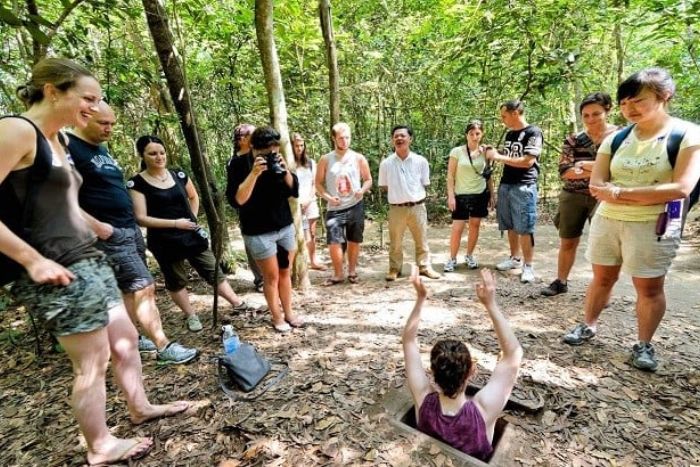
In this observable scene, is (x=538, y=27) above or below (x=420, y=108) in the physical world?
above

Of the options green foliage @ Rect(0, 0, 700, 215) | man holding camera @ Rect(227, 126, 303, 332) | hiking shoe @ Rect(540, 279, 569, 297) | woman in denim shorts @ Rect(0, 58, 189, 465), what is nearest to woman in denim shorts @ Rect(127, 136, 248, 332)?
man holding camera @ Rect(227, 126, 303, 332)

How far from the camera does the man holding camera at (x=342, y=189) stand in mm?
4672

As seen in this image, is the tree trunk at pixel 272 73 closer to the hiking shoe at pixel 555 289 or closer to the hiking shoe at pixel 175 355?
the hiking shoe at pixel 175 355

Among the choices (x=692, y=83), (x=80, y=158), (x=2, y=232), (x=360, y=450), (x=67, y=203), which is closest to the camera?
(x=2, y=232)

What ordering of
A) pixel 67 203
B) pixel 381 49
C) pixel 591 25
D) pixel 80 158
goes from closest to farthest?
pixel 67 203, pixel 80 158, pixel 591 25, pixel 381 49

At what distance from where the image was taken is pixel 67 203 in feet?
5.58

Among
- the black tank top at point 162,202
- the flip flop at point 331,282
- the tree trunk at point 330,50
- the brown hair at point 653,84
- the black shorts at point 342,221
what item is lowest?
the flip flop at point 331,282

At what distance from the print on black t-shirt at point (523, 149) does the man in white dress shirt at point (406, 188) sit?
0.98 m

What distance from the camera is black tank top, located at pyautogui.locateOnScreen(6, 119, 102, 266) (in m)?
1.56

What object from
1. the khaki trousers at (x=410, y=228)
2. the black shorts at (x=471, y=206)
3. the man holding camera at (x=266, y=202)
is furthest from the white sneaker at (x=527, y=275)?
the man holding camera at (x=266, y=202)

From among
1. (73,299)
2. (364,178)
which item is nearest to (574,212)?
(364,178)

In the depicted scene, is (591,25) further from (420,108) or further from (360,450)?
(360,450)

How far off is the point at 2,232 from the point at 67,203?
327 mm

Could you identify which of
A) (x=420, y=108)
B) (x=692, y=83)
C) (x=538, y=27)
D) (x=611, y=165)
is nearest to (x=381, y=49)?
(x=420, y=108)
